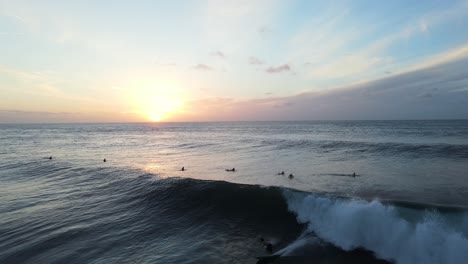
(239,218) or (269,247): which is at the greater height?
(269,247)

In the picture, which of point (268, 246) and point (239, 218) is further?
point (239, 218)

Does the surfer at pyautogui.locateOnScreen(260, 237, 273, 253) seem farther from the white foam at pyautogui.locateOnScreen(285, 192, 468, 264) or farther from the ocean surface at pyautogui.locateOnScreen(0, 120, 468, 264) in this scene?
the white foam at pyautogui.locateOnScreen(285, 192, 468, 264)

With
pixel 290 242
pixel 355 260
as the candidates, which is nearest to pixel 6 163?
pixel 290 242

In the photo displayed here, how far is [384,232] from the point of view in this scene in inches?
368

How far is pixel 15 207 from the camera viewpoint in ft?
46.1

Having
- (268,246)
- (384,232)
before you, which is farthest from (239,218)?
(384,232)

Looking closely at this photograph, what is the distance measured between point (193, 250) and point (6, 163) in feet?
96.1

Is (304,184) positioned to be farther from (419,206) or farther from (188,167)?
(188,167)

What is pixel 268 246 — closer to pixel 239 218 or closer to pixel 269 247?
pixel 269 247

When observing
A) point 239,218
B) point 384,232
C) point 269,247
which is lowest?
point 239,218

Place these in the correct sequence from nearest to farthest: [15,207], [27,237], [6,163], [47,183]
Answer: [27,237]
[15,207]
[47,183]
[6,163]

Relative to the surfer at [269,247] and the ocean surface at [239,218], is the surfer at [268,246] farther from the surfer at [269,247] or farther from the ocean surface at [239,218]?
the ocean surface at [239,218]

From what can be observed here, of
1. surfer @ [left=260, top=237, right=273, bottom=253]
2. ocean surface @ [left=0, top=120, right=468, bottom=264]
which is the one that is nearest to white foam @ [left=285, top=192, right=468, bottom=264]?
ocean surface @ [left=0, top=120, right=468, bottom=264]

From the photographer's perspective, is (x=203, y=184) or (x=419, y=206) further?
(x=203, y=184)
